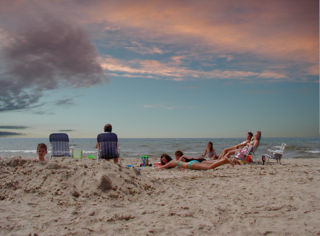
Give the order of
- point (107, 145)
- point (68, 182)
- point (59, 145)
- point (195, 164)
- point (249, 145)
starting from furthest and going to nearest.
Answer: point (59, 145) → point (249, 145) → point (107, 145) → point (195, 164) → point (68, 182)

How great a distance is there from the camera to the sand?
3.04 metres

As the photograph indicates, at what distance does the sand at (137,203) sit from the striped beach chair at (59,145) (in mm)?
5140

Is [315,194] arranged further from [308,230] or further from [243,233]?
[243,233]

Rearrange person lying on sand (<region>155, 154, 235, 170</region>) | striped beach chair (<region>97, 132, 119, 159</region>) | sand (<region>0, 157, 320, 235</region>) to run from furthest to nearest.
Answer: striped beach chair (<region>97, 132, 119, 159</region>), person lying on sand (<region>155, 154, 235, 170</region>), sand (<region>0, 157, 320, 235</region>)

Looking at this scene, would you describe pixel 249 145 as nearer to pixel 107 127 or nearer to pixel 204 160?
pixel 204 160

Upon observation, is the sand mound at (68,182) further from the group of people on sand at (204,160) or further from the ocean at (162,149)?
the ocean at (162,149)

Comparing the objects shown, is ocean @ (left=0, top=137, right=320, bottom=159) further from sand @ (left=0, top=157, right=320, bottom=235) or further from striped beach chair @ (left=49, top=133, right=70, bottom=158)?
sand @ (left=0, top=157, right=320, bottom=235)

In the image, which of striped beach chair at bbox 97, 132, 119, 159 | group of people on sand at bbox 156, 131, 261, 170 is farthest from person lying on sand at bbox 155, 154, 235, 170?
striped beach chair at bbox 97, 132, 119, 159

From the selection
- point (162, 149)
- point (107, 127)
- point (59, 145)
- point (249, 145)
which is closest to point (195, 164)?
point (249, 145)

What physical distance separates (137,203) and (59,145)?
6877mm

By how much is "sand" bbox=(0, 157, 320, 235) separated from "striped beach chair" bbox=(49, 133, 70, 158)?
5140 millimetres

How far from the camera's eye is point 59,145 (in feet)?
32.8

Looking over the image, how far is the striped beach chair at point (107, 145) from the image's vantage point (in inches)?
334

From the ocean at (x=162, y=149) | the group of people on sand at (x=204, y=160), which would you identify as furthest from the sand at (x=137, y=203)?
the ocean at (x=162, y=149)
